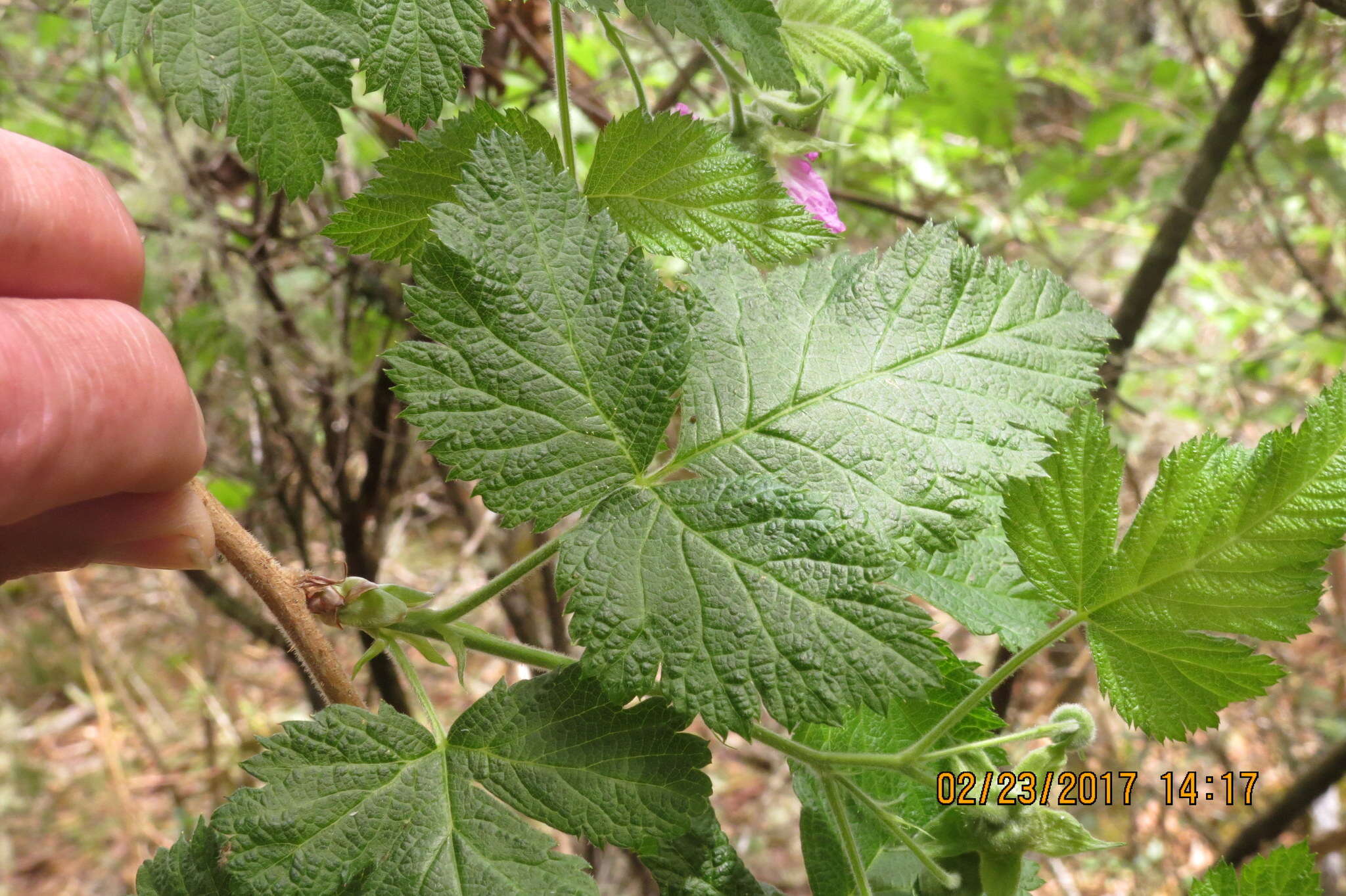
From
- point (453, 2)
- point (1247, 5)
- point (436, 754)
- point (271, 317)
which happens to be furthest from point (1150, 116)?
point (436, 754)

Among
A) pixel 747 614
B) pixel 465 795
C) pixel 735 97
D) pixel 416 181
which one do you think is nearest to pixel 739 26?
pixel 735 97

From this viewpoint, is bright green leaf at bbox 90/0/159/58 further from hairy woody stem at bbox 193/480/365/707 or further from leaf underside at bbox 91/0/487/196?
hairy woody stem at bbox 193/480/365/707

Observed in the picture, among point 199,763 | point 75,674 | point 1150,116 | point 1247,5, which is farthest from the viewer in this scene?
point 75,674

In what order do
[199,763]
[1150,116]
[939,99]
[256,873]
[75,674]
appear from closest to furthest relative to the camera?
1. [256,873]
2. [939,99]
3. [1150,116]
4. [199,763]
5. [75,674]

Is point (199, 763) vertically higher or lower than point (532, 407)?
lower

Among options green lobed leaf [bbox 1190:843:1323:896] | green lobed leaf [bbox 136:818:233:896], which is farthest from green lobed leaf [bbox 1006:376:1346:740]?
green lobed leaf [bbox 136:818:233:896]

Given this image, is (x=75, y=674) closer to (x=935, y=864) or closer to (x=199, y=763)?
(x=199, y=763)

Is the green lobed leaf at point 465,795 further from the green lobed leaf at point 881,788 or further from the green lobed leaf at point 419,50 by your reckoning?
the green lobed leaf at point 419,50
